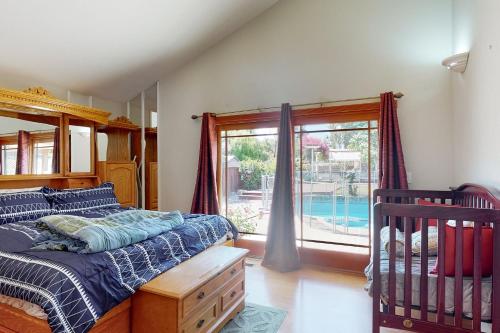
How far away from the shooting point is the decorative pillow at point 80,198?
295 centimetres

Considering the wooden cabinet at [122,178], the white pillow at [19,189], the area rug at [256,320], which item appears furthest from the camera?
the wooden cabinet at [122,178]

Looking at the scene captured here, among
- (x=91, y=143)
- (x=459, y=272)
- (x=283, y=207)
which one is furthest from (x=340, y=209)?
(x=91, y=143)

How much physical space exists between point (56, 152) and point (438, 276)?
3.77 m

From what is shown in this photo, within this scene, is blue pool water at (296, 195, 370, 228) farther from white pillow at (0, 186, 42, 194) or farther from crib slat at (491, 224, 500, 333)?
white pillow at (0, 186, 42, 194)

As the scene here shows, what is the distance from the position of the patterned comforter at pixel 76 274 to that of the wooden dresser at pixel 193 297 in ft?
0.37

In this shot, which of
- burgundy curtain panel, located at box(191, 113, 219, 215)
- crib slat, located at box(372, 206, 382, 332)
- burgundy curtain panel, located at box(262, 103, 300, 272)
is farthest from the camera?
burgundy curtain panel, located at box(191, 113, 219, 215)

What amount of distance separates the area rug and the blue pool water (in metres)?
1.48

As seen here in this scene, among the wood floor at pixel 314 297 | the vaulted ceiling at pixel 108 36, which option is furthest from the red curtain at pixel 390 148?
the vaulted ceiling at pixel 108 36

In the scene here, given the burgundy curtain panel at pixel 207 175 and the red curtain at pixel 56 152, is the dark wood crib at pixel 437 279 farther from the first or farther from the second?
the red curtain at pixel 56 152

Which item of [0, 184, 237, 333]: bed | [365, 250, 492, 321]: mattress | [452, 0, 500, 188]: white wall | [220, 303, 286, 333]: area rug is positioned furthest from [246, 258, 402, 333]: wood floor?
[452, 0, 500, 188]: white wall

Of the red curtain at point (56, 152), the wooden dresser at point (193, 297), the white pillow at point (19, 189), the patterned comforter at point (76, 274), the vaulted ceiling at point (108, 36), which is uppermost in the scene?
the vaulted ceiling at point (108, 36)

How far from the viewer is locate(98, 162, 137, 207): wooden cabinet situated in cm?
379

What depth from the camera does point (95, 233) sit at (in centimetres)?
180

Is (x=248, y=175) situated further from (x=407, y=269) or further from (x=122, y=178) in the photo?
(x=407, y=269)
